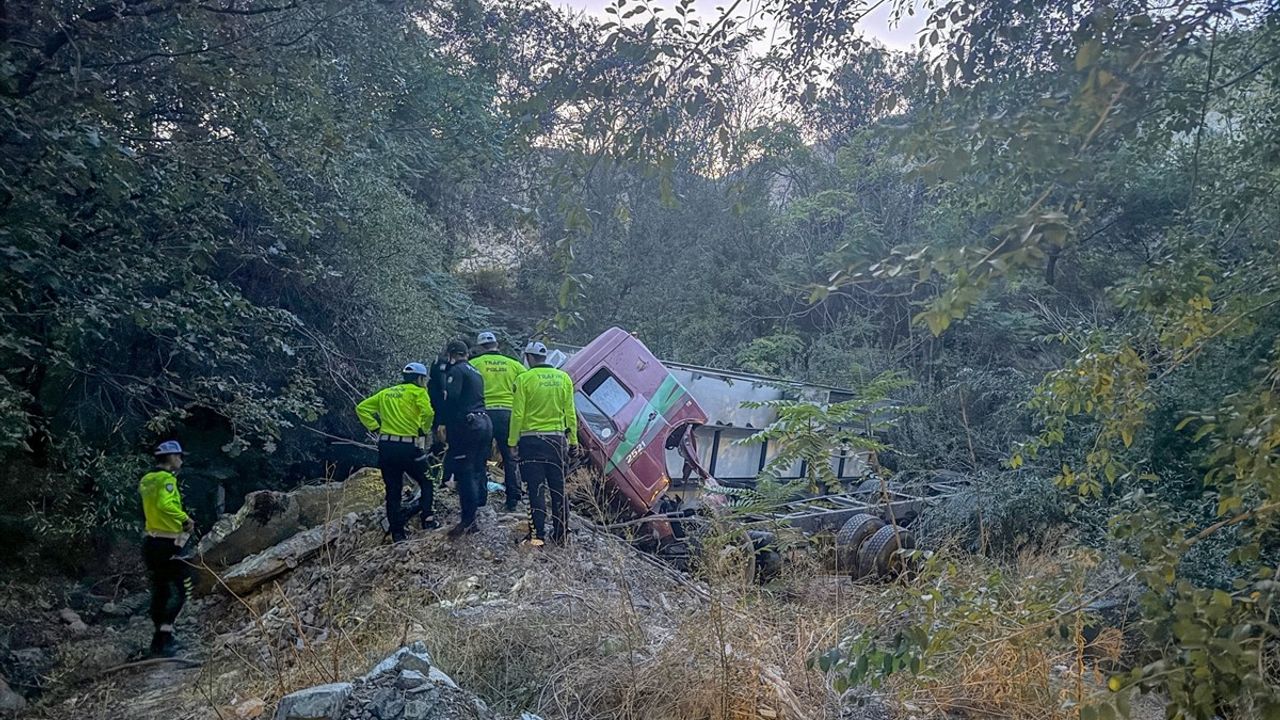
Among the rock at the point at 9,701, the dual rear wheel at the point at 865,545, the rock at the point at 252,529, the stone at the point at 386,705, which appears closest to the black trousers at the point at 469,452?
the rock at the point at 252,529

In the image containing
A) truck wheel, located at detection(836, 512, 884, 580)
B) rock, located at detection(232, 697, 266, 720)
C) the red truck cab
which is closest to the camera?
rock, located at detection(232, 697, 266, 720)

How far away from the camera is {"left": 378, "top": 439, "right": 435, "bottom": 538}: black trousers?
7.88m

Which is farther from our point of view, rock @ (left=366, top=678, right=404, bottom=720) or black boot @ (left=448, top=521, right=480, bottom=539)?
black boot @ (left=448, top=521, right=480, bottom=539)

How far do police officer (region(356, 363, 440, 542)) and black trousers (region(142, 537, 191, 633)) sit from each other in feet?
5.76

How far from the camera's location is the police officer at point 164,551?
24.4 feet

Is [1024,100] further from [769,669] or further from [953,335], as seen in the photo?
[953,335]

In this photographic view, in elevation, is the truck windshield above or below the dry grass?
above

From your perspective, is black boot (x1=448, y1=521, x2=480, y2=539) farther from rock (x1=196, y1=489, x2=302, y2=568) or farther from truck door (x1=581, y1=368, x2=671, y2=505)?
rock (x1=196, y1=489, x2=302, y2=568)

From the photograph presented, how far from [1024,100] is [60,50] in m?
5.95

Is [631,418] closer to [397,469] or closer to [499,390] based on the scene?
[499,390]

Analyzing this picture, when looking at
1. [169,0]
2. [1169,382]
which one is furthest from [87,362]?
[1169,382]

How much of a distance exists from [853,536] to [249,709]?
6831 millimetres

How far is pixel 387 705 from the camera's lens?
3697 millimetres

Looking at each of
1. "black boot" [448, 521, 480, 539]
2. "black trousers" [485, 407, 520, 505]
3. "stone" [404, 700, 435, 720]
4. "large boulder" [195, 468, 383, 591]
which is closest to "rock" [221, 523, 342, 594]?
"large boulder" [195, 468, 383, 591]
